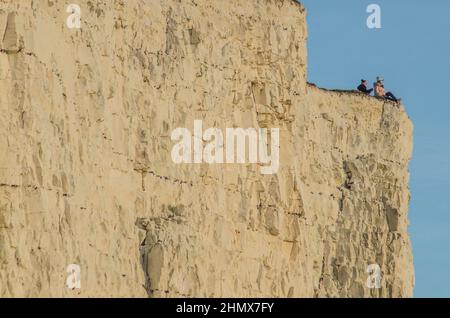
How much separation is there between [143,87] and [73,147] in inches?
205

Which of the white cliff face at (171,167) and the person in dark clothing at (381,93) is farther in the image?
the person in dark clothing at (381,93)

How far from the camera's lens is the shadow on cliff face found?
57125 millimetres

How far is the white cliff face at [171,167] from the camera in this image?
50906 mm

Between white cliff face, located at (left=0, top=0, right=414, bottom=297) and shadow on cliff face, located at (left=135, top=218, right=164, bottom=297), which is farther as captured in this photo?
shadow on cliff face, located at (left=135, top=218, right=164, bottom=297)

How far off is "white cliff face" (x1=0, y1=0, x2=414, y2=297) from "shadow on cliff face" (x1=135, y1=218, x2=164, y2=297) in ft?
0.14

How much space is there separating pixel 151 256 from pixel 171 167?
2670 millimetres

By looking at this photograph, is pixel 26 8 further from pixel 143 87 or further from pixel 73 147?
pixel 143 87

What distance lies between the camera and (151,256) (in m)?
57.4

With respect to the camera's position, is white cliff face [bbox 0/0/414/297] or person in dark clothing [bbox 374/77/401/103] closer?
white cliff face [bbox 0/0/414/297]

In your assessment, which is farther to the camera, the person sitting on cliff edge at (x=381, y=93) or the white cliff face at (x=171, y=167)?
the person sitting on cliff edge at (x=381, y=93)

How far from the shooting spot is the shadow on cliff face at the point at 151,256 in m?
57.1

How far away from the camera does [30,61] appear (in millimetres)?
50906

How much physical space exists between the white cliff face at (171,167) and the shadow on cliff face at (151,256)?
0.14ft
